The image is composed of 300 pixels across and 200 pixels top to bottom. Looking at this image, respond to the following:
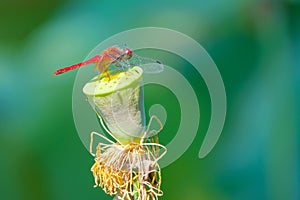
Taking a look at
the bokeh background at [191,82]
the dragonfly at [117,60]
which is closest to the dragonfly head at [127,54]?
the dragonfly at [117,60]

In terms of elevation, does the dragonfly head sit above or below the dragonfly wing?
above

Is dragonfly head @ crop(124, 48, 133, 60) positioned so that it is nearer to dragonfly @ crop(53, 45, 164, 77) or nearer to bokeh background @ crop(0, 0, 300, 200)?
dragonfly @ crop(53, 45, 164, 77)

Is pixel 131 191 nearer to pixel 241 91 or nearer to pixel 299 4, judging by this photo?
pixel 241 91

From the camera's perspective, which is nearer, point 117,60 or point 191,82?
point 117,60

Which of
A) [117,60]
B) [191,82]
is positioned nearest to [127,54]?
[117,60]

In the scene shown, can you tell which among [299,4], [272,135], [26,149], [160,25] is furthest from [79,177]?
[299,4]

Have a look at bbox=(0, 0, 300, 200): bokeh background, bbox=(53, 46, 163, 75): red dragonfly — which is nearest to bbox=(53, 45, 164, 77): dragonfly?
bbox=(53, 46, 163, 75): red dragonfly

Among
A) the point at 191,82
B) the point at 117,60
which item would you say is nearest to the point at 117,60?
the point at 117,60

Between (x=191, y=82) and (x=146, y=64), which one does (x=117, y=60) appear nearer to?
(x=146, y=64)

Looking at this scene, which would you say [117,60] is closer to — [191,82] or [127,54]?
[127,54]
